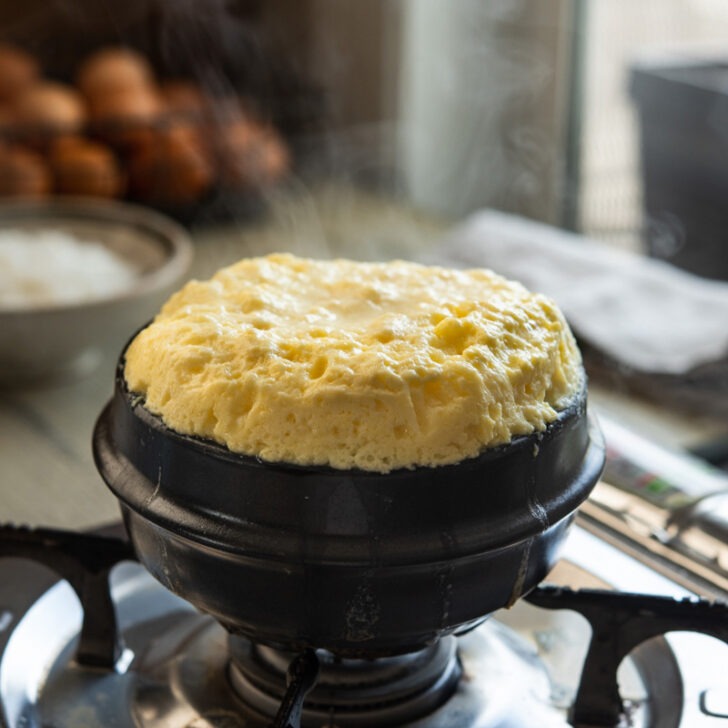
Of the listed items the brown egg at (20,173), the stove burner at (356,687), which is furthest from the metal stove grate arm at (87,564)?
the brown egg at (20,173)

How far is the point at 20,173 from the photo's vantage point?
6.20 feet

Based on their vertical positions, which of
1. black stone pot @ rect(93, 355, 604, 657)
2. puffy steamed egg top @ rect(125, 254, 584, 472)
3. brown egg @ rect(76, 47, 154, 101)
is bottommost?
brown egg @ rect(76, 47, 154, 101)

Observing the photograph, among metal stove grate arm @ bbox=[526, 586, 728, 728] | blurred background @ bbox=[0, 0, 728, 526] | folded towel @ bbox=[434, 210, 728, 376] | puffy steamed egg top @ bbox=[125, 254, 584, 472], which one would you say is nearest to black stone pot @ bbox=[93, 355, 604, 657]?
puffy steamed egg top @ bbox=[125, 254, 584, 472]

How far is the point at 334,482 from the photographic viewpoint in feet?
1.99

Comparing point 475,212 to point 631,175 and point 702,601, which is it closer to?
point 631,175

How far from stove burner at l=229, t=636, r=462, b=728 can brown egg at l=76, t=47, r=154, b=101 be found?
147 centimetres

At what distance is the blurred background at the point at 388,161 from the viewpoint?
1.45 m

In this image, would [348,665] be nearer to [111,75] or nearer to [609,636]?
[609,636]

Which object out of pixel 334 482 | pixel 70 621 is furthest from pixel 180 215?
pixel 334 482

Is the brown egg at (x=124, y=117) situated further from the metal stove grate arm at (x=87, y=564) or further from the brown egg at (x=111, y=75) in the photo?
the metal stove grate arm at (x=87, y=564)

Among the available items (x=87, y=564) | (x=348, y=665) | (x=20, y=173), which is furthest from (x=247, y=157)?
(x=348, y=665)

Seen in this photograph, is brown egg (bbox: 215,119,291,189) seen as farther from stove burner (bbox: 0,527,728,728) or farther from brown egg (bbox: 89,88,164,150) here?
stove burner (bbox: 0,527,728,728)

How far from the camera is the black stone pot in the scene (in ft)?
2.01

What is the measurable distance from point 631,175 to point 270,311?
3.91ft
